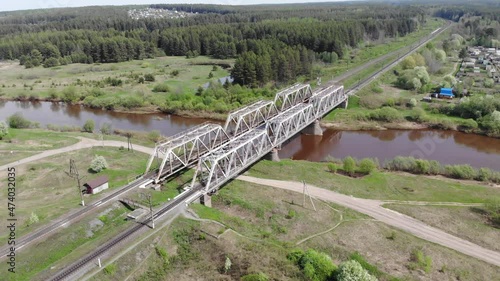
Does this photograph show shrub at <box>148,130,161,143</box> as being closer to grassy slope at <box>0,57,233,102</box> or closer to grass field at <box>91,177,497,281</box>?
grass field at <box>91,177,497,281</box>

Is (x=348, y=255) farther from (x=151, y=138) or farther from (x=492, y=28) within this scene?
(x=492, y=28)

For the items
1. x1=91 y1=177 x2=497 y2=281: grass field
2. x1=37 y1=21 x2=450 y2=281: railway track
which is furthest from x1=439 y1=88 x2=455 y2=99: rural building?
x1=37 y1=21 x2=450 y2=281: railway track

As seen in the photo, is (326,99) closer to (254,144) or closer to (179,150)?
(254,144)

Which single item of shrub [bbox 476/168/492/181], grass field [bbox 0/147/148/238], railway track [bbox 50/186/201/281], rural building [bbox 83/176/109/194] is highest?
rural building [bbox 83/176/109/194]

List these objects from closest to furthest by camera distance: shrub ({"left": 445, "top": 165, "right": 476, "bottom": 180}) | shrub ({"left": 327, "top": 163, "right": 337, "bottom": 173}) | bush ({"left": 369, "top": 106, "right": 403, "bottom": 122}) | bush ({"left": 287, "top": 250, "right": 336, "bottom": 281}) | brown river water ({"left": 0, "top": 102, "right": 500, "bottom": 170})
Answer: bush ({"left": 287, "top": 250, "right": 336, "bottom": 281}), shrub ({"left": 445, "top": 165, "right": 476, "bottom": 180}), shrub ({"left": 327, "top": 163, "right": 337, "bottom": 173}), brown river water ({"left": 0, "top": 102, "right": 500, "bottom": 170}), bush ({"left": 369, "top": 106, "right": 403, "bottom": 122})

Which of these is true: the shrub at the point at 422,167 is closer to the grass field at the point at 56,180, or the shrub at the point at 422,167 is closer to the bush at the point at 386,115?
the bush at the point at 386,115

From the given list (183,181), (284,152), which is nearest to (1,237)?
(183,181)

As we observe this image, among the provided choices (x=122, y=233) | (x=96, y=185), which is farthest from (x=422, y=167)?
(x=96, y=185)

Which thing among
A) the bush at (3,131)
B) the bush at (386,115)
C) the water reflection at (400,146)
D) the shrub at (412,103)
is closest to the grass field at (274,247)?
the water reflection at (400,146)
